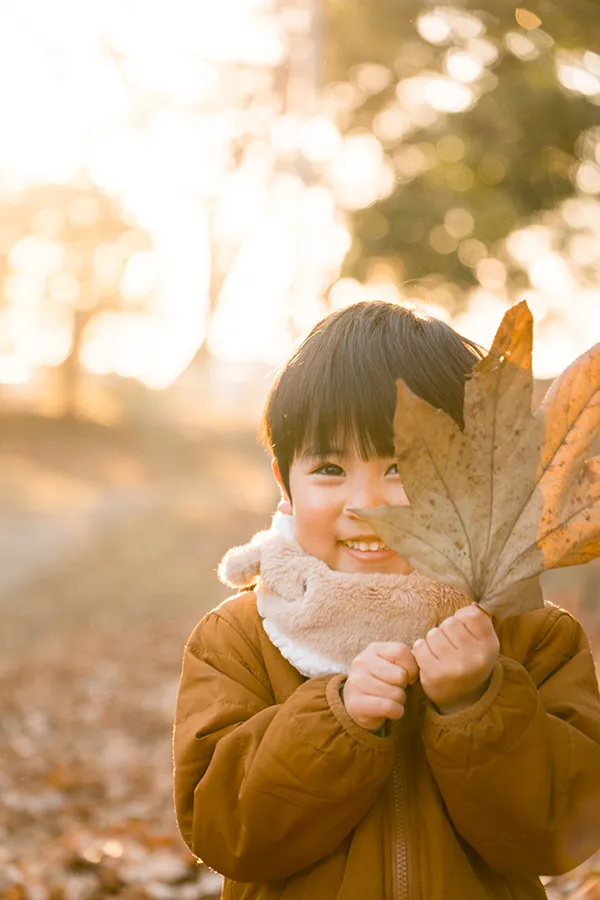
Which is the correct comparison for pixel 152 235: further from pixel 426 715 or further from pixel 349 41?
pixel 426 715

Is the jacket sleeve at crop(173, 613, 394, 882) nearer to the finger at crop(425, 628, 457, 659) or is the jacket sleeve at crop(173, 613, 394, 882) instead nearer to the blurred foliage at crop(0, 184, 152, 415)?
the finger at crop(425, 628, 457, 659)

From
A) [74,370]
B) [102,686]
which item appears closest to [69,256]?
[74,370]

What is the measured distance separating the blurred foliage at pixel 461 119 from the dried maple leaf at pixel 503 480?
2906mm

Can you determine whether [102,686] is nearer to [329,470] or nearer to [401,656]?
[329,470]

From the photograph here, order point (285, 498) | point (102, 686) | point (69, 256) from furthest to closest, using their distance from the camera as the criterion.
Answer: point (69, 256), point (102, 686), point (285, 498)

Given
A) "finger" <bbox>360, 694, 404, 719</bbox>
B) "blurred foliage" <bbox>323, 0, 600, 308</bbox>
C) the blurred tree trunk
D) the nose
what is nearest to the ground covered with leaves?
"finger" <bbox>360, 694, 404, 719</bbox>

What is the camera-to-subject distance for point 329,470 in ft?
5.43

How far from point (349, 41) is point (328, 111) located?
1069 mm

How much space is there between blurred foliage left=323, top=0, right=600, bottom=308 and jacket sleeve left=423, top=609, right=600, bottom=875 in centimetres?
301

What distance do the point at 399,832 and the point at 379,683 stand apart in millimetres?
307

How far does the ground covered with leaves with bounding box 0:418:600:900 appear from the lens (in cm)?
333

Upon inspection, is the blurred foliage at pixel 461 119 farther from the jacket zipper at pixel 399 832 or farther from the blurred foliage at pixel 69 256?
the blurred foliage at pixel 69 256

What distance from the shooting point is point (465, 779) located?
4.88ft

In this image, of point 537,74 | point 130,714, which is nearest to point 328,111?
point 537,74
